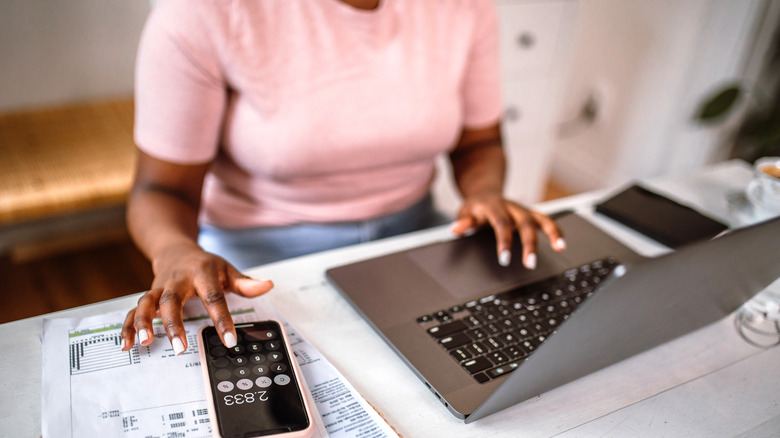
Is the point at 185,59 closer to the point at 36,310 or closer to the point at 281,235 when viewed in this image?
the point at 281,235

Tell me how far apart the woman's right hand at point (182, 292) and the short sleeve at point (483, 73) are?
551 millimetres

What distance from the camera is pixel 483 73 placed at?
Answer: 1.00 meters

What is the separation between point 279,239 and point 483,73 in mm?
426

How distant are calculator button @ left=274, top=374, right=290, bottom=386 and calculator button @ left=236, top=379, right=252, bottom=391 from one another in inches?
0.9

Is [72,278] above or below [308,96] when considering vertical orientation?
below

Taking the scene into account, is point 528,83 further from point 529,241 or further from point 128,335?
point 128,335

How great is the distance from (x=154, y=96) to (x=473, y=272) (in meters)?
0.45

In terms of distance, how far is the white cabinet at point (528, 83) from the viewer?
1.72 meters

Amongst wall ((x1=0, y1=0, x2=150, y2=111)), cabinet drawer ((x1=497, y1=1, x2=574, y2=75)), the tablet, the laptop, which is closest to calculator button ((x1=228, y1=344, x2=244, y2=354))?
the laptop

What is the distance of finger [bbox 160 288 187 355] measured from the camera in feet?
1.75

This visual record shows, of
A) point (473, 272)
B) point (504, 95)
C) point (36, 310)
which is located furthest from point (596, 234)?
point (36, 310)

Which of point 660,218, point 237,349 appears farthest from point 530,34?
point 237,349

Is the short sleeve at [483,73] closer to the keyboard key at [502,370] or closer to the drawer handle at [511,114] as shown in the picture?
the keyboard key at [502,370]

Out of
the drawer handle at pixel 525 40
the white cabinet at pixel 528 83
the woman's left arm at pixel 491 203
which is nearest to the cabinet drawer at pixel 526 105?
the white cabinet at pixel 528 83
